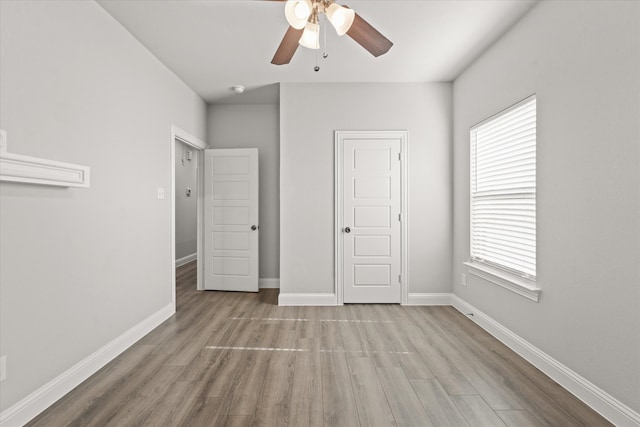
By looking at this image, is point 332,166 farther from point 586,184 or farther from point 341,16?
point 586,184

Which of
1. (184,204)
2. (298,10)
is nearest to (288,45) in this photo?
(298,10)

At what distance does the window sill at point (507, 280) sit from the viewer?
252 cm

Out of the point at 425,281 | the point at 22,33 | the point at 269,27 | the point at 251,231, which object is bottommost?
the point at 425,281

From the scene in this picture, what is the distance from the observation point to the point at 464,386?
220cm

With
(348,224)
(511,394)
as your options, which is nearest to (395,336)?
(511,394)

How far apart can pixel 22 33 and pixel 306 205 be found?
282 centimetres

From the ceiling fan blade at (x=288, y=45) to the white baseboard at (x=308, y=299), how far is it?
275 centimetres

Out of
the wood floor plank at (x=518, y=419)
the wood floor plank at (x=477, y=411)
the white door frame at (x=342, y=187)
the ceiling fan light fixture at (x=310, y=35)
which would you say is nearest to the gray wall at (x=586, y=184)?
the wood floor plank at (x=518, y=419)

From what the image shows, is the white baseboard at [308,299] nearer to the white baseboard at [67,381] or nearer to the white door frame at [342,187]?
the white door frame at [342,187]

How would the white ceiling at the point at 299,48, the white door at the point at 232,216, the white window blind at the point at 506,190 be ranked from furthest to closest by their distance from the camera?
the white door at the point at 232,216 → the white window blind at the point at 506,190 → the white ceiling at the point at 299,48

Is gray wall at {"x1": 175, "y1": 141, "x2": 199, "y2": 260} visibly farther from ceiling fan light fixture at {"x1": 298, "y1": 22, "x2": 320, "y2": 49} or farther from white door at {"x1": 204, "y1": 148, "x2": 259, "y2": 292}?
ceiling fan light fixture at {"x1": 298, "y1": 22, "x2": 320, "y2": 49}

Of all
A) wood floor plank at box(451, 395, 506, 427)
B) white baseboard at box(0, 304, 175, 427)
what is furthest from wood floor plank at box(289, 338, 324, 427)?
white baseboard at box(0, 304, 175, 427)

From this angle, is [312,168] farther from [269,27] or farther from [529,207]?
[529,207]

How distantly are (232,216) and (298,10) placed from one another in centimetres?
339
